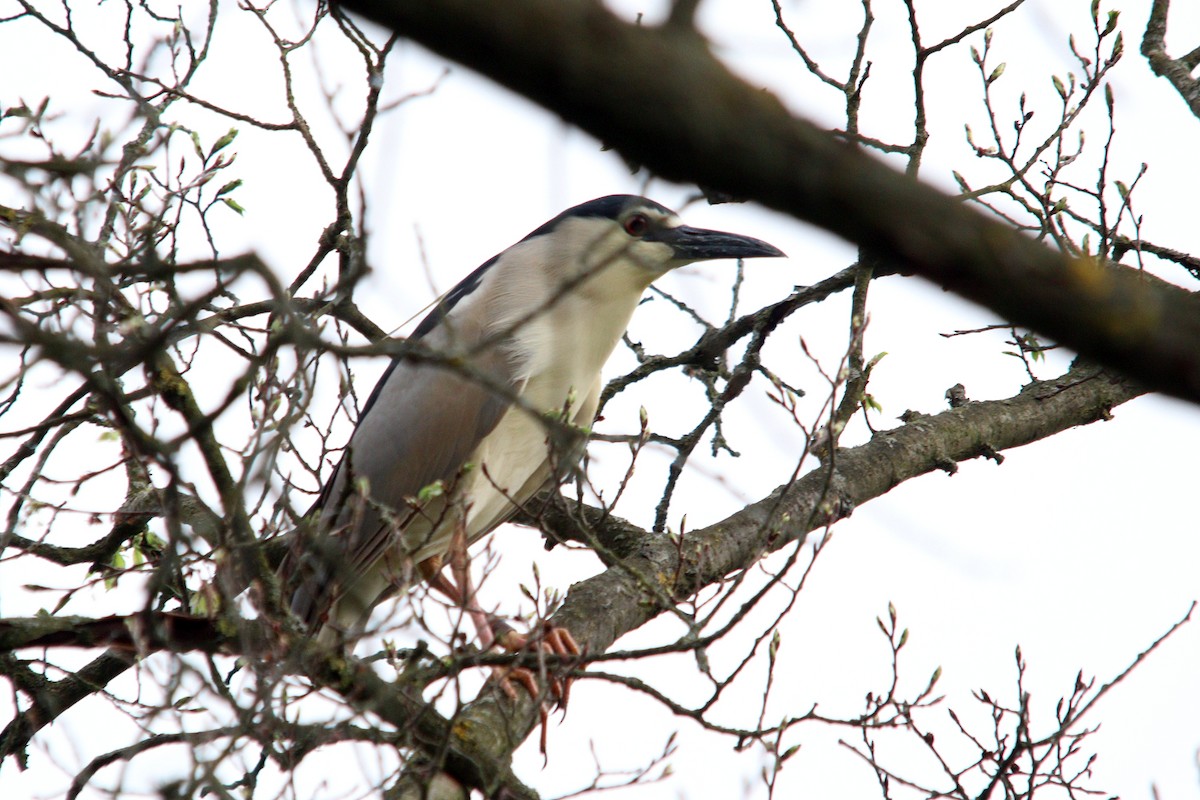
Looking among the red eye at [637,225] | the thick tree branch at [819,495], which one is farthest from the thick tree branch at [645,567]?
the red eye at [637,225]

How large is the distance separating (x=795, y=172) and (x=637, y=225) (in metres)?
3.72

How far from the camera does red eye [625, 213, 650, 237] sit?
15.0ft

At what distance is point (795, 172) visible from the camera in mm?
926

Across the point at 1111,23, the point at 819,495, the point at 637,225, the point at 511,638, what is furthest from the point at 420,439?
the point at 1111,23

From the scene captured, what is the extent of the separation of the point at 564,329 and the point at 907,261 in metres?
3.50

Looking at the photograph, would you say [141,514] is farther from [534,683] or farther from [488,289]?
[488,289]

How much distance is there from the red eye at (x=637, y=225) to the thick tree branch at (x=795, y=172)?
364 cm

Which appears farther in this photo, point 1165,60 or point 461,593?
point 1165,60

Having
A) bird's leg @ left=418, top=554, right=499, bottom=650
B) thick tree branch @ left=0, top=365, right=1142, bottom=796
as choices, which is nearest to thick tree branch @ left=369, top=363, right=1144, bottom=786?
thick tree branch @ left=0, top=365, right=1142, bottom=796

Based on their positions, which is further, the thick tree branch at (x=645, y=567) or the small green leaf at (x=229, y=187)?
the small green leaf at (x=229, y=187)

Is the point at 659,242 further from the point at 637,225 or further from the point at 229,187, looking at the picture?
the point at 229,187

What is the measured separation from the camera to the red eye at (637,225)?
457 centimetres

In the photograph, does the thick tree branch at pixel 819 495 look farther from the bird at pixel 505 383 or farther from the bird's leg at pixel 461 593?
the bird at pixel 505 383

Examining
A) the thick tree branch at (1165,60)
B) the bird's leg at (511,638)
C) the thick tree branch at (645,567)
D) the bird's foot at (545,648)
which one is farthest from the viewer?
the thick tree branch at (1165,60)
